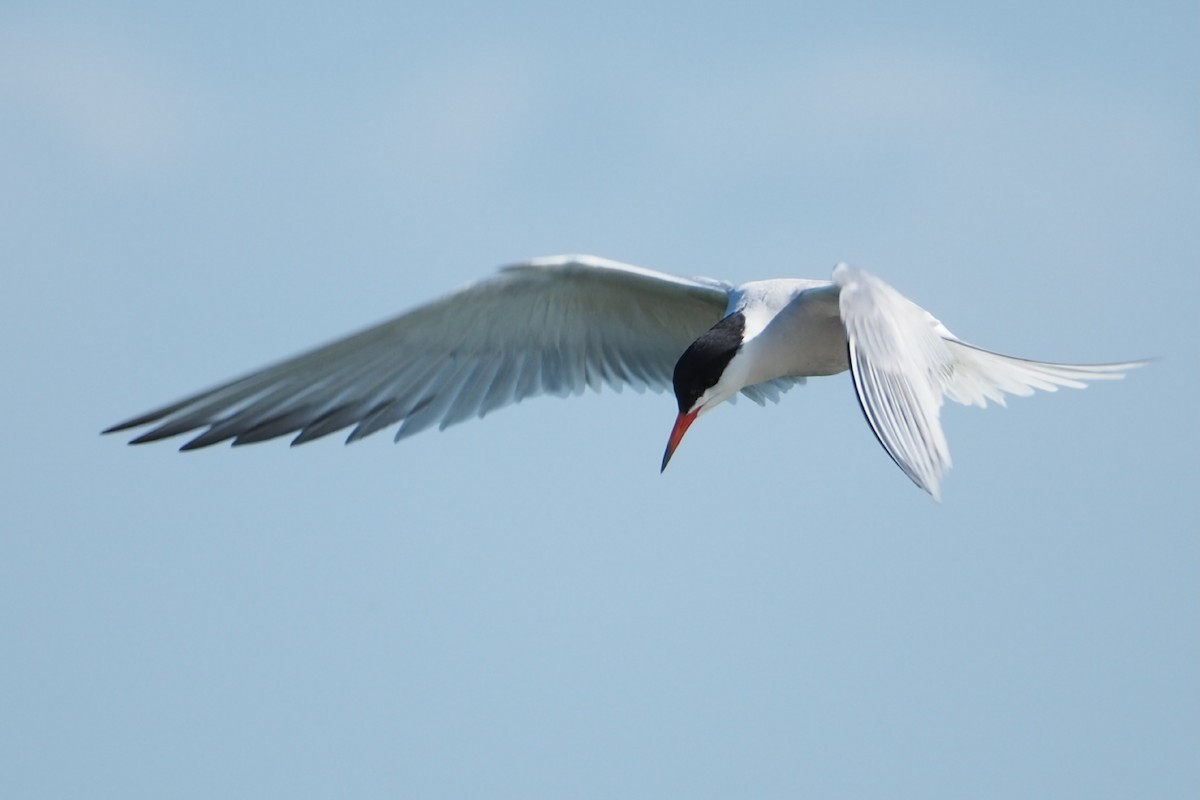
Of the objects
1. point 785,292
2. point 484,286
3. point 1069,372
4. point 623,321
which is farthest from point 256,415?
point 1069,372

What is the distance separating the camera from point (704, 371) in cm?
635

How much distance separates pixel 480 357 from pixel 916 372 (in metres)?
2.32

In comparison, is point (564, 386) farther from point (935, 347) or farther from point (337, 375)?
point (935, 347)

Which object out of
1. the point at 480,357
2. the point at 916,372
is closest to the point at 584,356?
the point at 480,357

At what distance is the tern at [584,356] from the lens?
6434 mm

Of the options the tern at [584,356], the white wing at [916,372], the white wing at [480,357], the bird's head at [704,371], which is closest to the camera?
→ the white wing at [916,372]

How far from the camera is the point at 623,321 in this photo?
7.49m

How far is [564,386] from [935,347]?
193 centimetres

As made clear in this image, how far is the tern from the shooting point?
6434 mm

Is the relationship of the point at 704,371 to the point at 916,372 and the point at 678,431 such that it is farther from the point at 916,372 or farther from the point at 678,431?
the point at 916,372

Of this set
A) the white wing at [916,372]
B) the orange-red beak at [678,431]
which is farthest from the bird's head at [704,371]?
the white wing at [916,372]

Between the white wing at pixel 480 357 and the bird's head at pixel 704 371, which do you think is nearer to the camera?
the bird's head at pixel 704 371

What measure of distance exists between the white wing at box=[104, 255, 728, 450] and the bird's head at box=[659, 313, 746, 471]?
574mm

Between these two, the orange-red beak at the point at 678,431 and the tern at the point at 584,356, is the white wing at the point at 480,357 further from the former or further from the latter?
the orange-red beak at the point at 678,431
